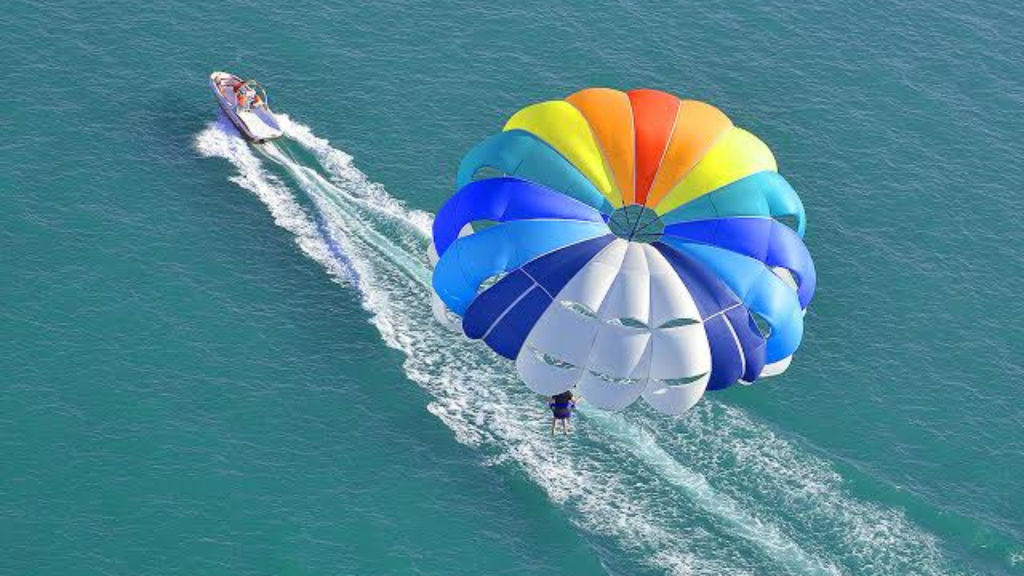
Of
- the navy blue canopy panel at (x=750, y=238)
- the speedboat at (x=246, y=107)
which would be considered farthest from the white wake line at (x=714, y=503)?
the speedboat at (x=246, y=107)

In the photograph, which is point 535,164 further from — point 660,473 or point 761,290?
point 660,473

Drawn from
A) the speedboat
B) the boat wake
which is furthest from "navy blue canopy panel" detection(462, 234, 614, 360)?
the speedboat

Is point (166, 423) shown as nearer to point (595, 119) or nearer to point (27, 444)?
point (27, 444)

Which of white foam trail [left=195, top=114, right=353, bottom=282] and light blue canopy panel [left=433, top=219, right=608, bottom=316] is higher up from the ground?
white foam trail [left=195, top=114, right=353, bottom=282]

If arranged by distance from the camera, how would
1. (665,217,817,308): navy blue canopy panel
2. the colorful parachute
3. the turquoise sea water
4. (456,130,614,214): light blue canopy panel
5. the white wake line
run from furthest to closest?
the turquoise sea water
the white wake line
(456,130,614,214): light blue canopy panel
(665,217,817,308): navy blue canopy panel
the colorful parachute

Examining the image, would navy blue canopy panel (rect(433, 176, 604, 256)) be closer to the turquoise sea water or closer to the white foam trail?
the turquoise sea water
